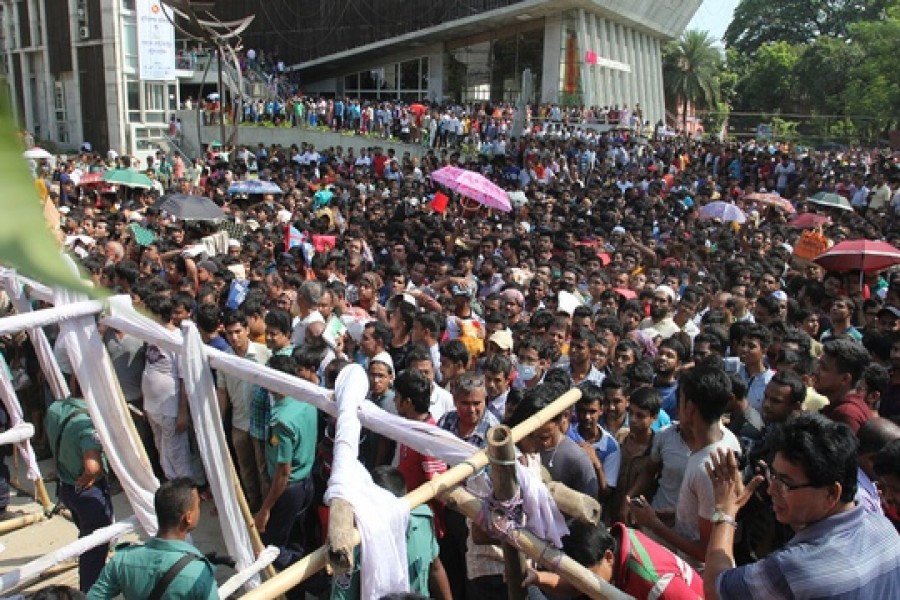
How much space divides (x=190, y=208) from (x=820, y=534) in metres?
9.11

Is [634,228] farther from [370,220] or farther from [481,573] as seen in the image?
Answer: [481,573]

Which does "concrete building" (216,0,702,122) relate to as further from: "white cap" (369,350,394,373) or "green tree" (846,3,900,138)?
"white cap" (369,350,394,373)

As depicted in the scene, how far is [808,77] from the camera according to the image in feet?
147

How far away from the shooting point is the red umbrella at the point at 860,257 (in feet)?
24.1

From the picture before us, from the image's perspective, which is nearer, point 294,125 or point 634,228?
point 634,228

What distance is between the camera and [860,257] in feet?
24.4

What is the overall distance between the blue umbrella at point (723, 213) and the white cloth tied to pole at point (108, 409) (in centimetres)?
1034

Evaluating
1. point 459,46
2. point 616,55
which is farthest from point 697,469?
point 616,55

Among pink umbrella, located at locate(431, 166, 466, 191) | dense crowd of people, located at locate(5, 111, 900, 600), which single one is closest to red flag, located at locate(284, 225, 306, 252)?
dense crowd of people, located at locate(5, 111, 900, 600)

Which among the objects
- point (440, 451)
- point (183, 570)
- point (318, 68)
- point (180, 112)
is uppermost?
point (318, 68)

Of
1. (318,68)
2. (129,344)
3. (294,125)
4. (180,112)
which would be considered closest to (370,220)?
(129,344)

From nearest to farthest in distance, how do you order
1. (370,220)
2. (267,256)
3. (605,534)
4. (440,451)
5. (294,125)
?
1. (605,534)
2. (440,451)
3. (267,256)
4. (370,220)
5. (294,125)

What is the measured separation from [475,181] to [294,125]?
57.3 feet

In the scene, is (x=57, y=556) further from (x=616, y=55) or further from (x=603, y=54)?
(x=616, y=55)
